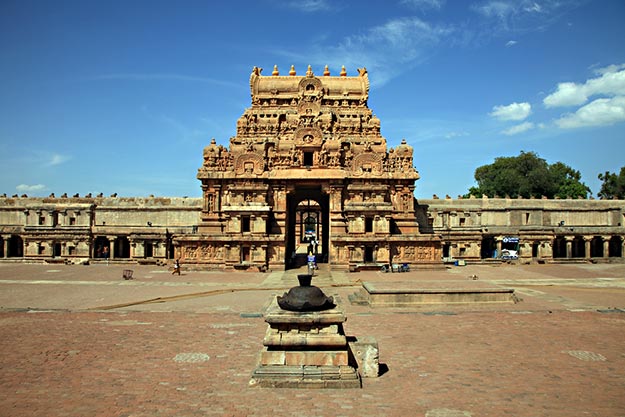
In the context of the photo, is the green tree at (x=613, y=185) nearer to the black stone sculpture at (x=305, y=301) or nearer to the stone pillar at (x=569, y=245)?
the stone pillar at (x=569, y=245)

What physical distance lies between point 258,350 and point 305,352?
3.07m

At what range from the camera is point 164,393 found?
8734mm

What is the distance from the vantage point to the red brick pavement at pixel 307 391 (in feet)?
26.6

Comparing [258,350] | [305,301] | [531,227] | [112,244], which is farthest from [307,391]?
[531,227]

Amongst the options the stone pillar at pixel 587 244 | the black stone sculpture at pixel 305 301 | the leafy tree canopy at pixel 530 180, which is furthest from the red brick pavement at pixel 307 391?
the leafy tree canopy at pixel 530 180

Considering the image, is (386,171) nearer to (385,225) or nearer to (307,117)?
(385,225)

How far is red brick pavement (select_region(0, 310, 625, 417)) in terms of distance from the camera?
8102mm

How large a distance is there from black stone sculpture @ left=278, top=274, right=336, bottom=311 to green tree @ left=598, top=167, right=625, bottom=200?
7411 centimetres

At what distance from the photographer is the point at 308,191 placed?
1639 inches

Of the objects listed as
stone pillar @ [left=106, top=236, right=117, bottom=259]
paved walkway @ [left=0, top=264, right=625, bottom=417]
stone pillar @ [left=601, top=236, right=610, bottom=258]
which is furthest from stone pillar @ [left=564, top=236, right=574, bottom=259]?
stone pillar @ [left=106, top=236, right=117, bottom=259]

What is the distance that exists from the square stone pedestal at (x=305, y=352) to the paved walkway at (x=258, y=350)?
0.30 meters

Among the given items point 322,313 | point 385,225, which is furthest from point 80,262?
point 322,313

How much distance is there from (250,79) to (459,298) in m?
36.6

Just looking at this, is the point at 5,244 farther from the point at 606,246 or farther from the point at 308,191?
the point at 606,246
